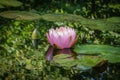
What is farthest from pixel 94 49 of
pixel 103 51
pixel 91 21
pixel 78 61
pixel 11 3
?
pixel 11 3

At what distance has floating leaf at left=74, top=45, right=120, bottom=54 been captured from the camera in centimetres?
149

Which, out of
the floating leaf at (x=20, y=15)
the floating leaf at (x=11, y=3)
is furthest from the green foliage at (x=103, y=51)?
the floating leaf at (x=11, y=3)

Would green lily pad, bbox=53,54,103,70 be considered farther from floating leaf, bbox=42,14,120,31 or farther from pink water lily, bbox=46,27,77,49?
floating leaf, bbox=42,14,120,31

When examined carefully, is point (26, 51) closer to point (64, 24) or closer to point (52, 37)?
point (52, 37)

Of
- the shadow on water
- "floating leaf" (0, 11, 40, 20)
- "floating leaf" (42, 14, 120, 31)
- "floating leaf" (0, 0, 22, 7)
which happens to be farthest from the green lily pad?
"floating leaf" (0, 0, 22, 7)

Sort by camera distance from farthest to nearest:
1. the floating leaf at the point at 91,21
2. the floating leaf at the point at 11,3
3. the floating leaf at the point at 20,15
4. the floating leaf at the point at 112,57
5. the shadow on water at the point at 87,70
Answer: the floating leaf at the point at 11,3, the floating leaf at the point at 20,15, the floating leaf at the point at 91,21, the floating leaf at the point at 112,57, the shadow on water at the point at 87,70

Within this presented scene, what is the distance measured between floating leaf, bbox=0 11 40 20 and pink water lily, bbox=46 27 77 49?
54 centimetres

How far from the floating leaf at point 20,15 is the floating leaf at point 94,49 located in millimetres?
580

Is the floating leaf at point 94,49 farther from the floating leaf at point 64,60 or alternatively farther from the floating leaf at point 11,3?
the floating leaf at point 11,3

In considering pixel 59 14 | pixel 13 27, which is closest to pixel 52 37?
pixel 13 27

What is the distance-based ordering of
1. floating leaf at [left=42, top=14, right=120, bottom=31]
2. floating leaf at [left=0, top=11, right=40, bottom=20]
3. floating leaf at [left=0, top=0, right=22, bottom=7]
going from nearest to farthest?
floating leaf at [left=42, top=14, right=120, bottom=31] < floating leaf at [left=0, top=11, right=40, bottom=20] < floating leaf at [left=0, top=0, right=22, bottom=7]

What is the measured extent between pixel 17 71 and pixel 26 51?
8.6 inches

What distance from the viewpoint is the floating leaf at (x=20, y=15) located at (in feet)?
6.70

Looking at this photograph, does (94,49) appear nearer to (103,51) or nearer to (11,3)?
(103,51)
